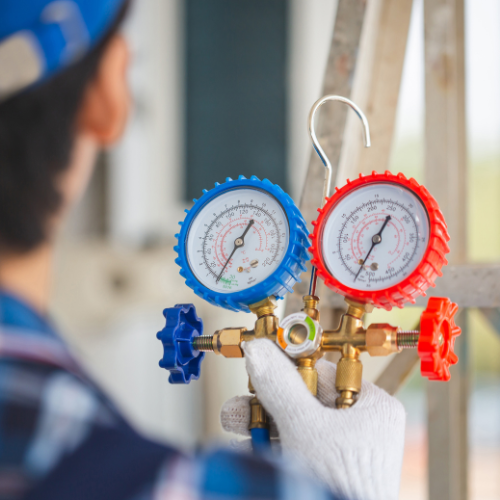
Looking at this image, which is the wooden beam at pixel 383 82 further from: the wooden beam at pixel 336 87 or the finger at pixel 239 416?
the finger at pixel 239 416

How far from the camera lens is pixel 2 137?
0.39 m

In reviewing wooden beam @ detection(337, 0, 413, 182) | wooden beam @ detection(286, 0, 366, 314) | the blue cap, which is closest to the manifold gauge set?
wooden beam @ detection(286, 0, 366, 314)

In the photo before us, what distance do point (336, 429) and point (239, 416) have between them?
162 millimetres

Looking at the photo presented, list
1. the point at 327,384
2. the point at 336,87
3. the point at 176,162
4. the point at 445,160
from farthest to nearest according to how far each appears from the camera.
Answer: the point at 176,162
the point at 445,160
the point at 336,87
the point at 327,384

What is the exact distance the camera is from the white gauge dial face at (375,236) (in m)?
0.69

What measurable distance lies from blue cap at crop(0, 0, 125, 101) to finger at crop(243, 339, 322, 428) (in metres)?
0.43

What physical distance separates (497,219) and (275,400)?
11.1 feet

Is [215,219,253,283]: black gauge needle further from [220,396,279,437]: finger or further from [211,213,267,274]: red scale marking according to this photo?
[220,396,279,437]: finger

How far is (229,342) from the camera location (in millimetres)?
750

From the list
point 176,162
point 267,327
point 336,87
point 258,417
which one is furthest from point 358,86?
point 176,162

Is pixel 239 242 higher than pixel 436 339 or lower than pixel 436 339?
higher

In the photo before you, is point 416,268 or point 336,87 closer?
point 416,268

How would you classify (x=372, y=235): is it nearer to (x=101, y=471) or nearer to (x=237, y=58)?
(x=101, y=471)

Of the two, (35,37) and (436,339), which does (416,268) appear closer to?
(436,339)
